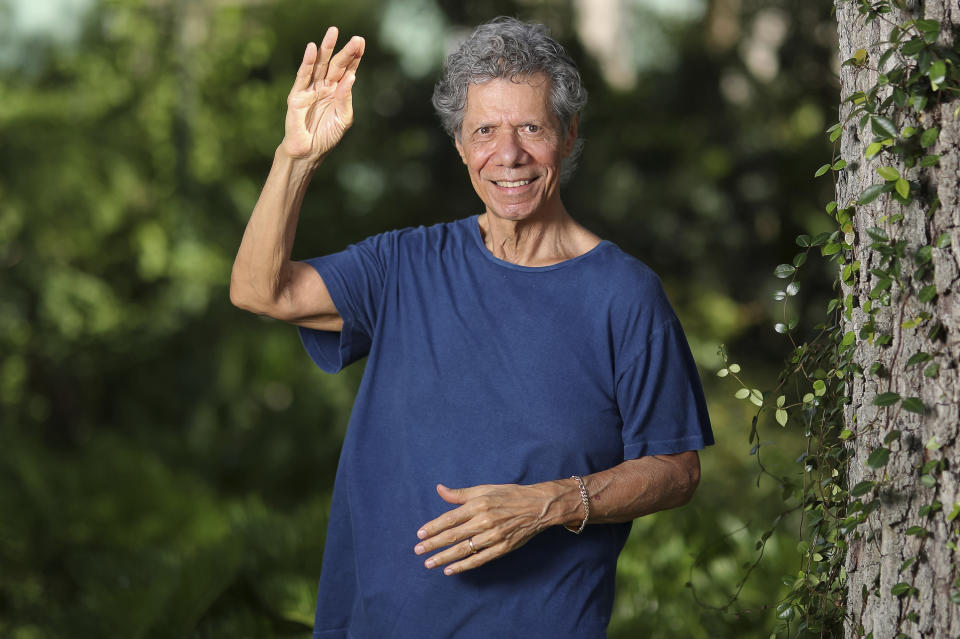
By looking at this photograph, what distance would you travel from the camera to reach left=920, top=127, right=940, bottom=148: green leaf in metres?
1.63

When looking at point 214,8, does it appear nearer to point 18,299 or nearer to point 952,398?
point 18,299

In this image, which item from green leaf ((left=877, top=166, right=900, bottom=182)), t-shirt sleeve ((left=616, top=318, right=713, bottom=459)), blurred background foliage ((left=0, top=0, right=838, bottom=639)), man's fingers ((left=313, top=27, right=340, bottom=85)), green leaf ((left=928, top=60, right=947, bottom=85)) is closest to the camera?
green leaf ((left=928, top=60, right=947, bottom=85))

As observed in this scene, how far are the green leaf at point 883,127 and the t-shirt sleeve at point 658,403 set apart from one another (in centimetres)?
62

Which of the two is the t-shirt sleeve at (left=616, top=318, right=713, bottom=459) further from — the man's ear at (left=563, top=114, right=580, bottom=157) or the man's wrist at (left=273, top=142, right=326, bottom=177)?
the man's wrist at (left=273, top=142, right=326, bottom=177)

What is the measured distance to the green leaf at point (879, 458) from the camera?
1686mm

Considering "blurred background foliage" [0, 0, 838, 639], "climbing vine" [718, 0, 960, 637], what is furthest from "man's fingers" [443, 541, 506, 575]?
"blurred background foliage" [0, 0, 838, 639]

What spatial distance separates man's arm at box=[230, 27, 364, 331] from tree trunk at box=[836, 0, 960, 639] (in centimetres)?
110

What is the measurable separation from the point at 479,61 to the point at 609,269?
55 cm

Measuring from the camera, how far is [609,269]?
2.14m

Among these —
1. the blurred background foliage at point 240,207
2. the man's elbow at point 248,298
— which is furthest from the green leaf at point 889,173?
the blurred background foliage at point 240,207

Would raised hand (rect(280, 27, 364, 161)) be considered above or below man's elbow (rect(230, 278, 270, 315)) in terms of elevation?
above

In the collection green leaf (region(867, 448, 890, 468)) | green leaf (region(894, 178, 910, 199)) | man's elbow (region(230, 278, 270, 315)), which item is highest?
green leaf (region(894, 178, 910, 199))

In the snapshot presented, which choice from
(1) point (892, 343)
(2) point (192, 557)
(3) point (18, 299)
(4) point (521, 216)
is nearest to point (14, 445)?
(3) point (18, 299)

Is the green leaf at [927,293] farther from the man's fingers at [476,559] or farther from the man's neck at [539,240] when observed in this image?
the man's fingers at [476,559]
